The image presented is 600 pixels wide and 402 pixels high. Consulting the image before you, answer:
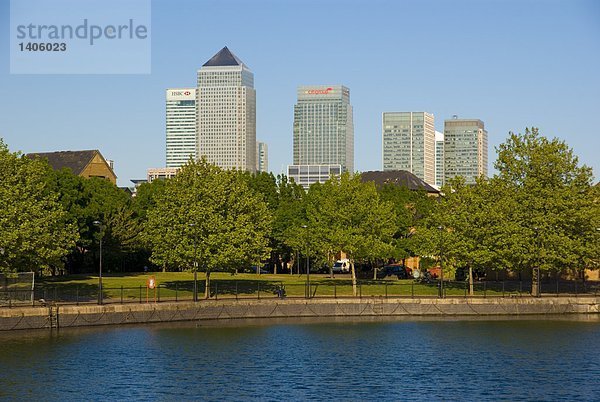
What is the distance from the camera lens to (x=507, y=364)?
58594 millimetres

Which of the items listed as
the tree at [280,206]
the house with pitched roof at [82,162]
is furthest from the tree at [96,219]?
the house with pitched roof at [82,162]

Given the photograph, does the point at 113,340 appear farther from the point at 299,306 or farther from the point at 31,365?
the point at 299,306

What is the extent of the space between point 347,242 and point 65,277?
30958 mm

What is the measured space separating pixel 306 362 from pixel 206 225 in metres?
30.0

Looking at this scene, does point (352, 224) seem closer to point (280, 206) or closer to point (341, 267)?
point (280, 206)

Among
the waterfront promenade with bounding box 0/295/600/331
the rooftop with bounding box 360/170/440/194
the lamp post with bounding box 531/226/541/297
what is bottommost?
the waterfront promenade with bounding box 0/295/600/331

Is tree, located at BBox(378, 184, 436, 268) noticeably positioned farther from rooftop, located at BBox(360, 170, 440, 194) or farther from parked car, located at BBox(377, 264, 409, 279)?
rooftop, located at BBox(360, 170, 440, 194)

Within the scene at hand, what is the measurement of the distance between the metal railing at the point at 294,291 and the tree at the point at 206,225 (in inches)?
122

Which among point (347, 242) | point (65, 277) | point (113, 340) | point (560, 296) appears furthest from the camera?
point (65, 277)

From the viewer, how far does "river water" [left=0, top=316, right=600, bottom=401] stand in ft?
162

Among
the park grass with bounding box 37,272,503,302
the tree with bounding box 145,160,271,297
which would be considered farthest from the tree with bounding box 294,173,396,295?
the tree with bounding box 145,160,271,297

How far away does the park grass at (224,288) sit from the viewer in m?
85.1

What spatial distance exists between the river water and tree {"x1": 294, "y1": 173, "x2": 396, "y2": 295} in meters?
17.2

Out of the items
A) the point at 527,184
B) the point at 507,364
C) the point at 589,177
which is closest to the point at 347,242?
the point at 527,184
